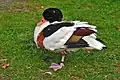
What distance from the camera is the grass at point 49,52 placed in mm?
5246

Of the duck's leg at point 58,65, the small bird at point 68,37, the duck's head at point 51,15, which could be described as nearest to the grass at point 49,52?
the duck's leg at point 58,65

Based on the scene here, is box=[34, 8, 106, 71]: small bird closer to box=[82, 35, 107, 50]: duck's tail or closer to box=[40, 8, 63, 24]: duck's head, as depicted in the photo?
box=[82, 35, 107, 50]: duck's tail

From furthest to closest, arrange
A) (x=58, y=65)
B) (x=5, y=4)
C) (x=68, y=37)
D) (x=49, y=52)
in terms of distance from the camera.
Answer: (x=5, y=4)
(x=49, y=52)
(x=58, y=65)
(x=68, y=37)

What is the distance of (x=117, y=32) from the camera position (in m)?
6.88

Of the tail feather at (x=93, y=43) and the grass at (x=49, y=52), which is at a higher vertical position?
the tail feather at (x=93, y=43)

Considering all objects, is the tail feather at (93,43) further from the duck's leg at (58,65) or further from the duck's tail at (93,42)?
the duck's leg at (58,65)

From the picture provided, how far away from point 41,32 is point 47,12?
0.29 metres

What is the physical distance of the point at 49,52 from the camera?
5.81m

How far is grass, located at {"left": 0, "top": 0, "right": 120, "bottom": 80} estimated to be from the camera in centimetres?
525

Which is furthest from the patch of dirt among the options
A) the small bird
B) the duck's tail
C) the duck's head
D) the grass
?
the duck's tail

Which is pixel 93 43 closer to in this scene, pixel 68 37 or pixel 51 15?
pixel 68 37

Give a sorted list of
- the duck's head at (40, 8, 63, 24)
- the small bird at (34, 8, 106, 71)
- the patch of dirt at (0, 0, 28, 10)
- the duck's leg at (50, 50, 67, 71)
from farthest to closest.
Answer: the patch of dirt at (0, 0, 28, 10) < the duck's head at (40, 8, 63, 24) < the duck's leg at (50, 50, 67, 71) < the small bird at (34, 8, 106, 71)

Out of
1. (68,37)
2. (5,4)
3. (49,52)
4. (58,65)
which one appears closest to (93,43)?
Answer: (68,37)

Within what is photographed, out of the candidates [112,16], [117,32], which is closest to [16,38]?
[117,32]
